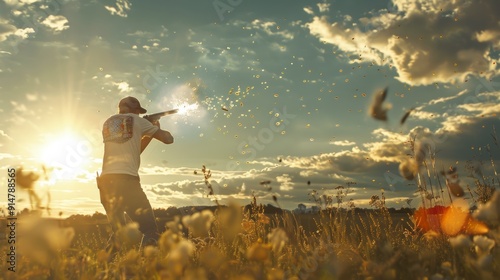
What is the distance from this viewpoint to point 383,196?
5.21m

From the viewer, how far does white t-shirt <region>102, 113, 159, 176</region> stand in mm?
6078

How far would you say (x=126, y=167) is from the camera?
6.04 meters

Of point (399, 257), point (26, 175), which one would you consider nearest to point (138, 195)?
point (26, 175)

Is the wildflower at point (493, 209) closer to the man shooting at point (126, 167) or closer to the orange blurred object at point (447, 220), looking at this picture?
the orange blurred object at point (447, 220)

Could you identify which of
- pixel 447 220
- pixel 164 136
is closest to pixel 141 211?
pixel 164 136

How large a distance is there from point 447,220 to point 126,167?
12.6ft

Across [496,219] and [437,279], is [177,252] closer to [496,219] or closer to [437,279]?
[437,279]

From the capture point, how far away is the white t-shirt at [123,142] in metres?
6.08

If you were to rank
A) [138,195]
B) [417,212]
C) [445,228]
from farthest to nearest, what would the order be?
1. [138,195]
2. [417,212]
3. [445,228]

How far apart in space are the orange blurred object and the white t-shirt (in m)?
3.56

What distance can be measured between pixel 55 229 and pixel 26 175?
1132 millimetres

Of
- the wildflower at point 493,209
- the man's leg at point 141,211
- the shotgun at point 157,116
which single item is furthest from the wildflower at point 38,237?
the shotgun at point 157,116

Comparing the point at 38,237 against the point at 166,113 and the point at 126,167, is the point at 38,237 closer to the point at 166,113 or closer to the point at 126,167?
the point at 126,167

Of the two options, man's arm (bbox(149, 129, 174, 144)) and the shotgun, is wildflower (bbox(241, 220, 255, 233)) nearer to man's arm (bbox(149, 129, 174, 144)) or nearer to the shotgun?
man's arm (bbox(149, 129, 174, 144))
